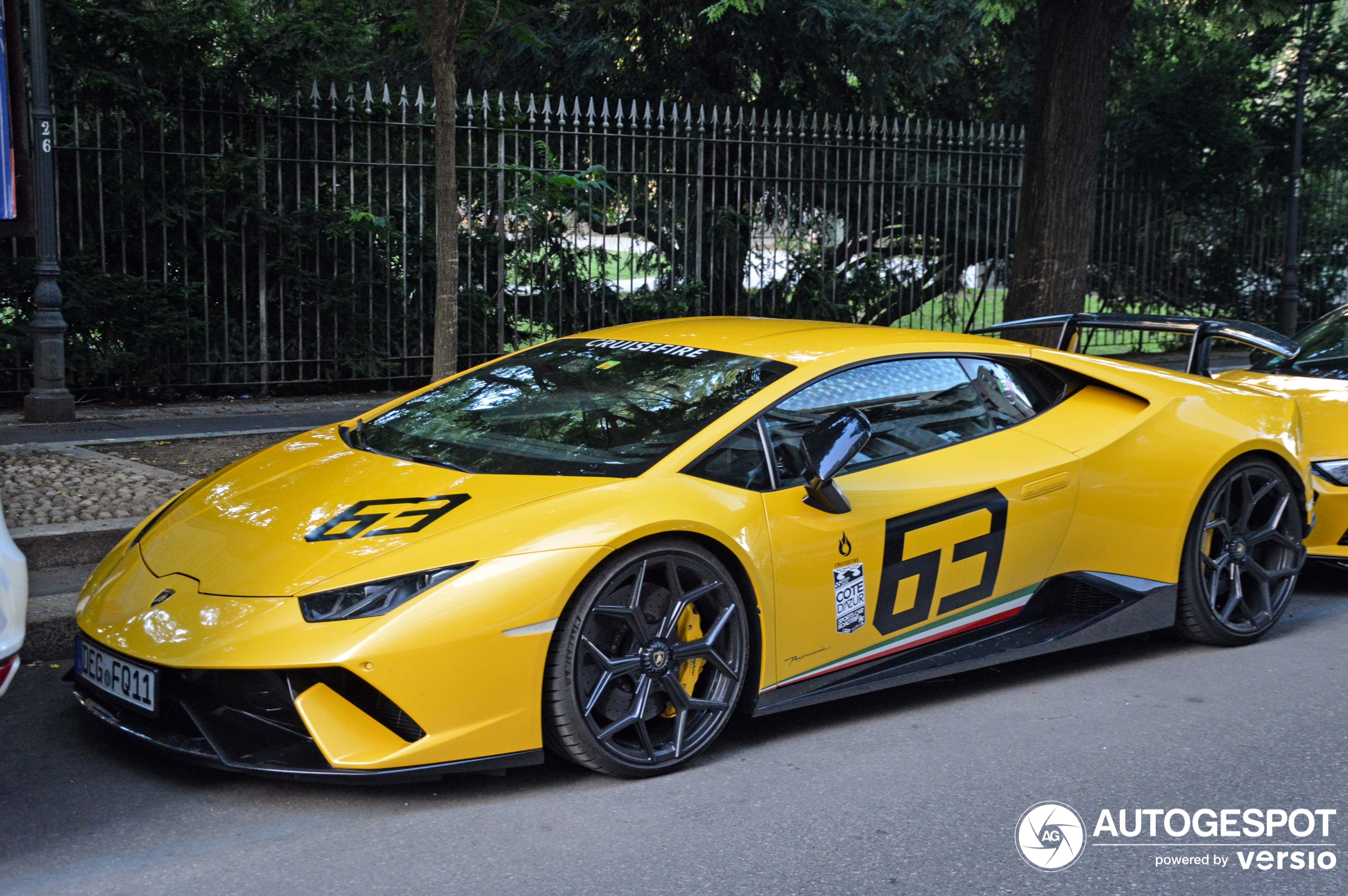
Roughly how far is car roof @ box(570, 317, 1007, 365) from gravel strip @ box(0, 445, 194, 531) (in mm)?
2587

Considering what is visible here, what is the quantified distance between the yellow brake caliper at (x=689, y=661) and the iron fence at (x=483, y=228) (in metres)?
7.29

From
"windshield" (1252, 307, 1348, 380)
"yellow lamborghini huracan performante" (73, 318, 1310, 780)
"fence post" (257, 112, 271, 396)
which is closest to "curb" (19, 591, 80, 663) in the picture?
"yellow lamborghini huracan performante" (73, 318, 1310, 780)

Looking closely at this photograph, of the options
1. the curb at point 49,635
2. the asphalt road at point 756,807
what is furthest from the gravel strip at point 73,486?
the asphalt road at point 756,807

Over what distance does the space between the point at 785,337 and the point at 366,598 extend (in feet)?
6.36

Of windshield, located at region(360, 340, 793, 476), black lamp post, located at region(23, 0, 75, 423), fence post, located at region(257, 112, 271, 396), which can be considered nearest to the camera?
windshield, located at region(360, 340, 793, 476)

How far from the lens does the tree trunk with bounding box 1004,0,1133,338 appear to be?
32.4ft

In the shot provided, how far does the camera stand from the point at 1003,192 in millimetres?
14797

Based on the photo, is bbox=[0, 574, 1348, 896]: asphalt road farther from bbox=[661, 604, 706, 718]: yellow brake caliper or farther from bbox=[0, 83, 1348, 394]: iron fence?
bbox=[0, 83, 1348, 394]: iron fence

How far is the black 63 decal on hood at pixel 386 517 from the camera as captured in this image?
3.54 meters

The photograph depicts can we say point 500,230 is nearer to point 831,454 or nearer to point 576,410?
point 576,410

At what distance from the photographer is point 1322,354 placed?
6746mm

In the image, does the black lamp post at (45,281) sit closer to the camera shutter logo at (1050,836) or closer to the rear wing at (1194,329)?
the rear wing at (1194,329)

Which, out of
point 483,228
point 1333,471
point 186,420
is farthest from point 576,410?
point 483,228

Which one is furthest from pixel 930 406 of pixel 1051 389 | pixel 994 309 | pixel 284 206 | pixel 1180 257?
pixel 1180 257
